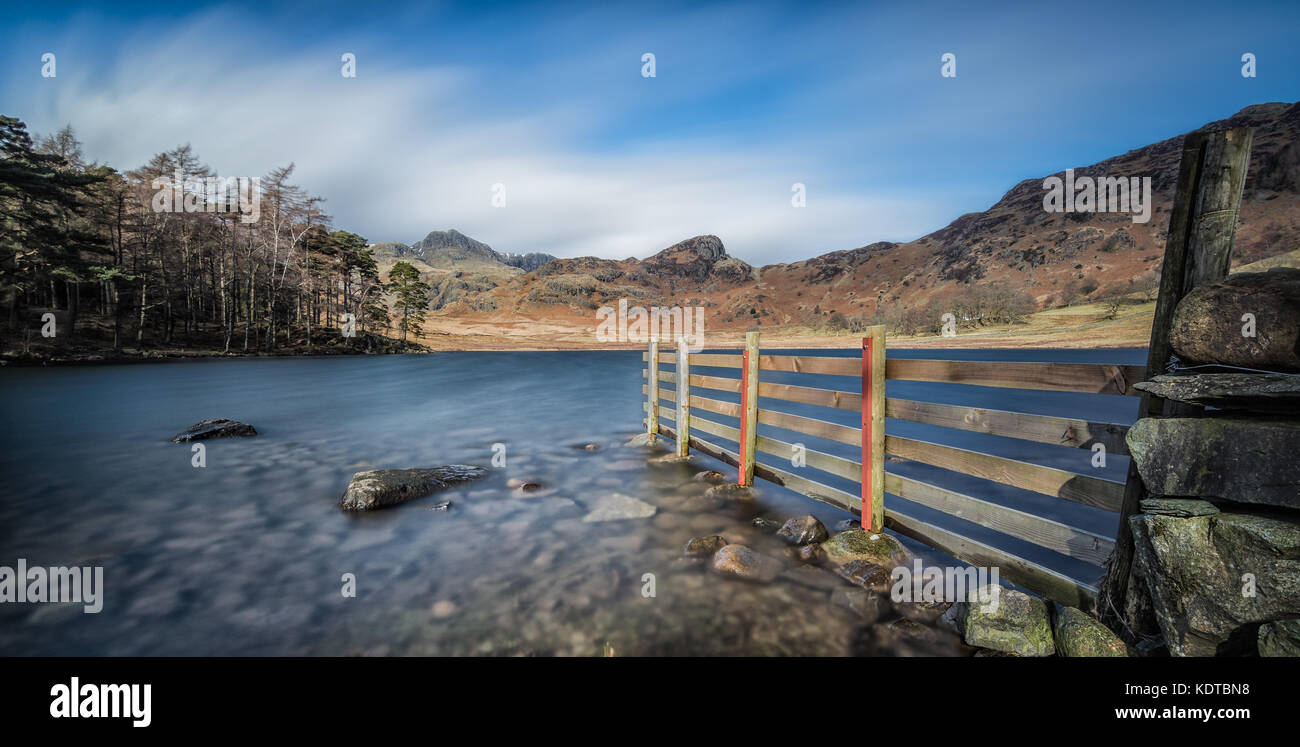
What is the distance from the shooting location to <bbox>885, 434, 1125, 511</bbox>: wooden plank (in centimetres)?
338

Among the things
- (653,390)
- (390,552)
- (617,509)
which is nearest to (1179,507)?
(617,509)

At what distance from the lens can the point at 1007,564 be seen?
4.13 meters

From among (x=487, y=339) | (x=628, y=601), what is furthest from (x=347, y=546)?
(x=487, y=339)

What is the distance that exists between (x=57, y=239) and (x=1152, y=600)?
181 feet

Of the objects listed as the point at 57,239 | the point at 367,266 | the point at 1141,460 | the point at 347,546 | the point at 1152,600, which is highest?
the point at 367,266

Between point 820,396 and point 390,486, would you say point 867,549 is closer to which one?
point 820,396

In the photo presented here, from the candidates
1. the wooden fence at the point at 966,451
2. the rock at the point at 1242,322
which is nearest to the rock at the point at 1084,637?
the wooden fence at the point at 966,451

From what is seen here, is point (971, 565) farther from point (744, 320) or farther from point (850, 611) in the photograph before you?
point (744, 320)

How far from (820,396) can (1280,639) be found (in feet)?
13.0

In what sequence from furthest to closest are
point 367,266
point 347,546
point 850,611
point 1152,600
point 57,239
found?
point 367,266 → point 57,239 → point 347,546 → point 850,611 → point 1152,600

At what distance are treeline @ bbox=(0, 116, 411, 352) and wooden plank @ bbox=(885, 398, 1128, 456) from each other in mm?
51869

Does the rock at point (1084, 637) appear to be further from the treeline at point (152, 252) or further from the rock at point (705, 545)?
the treeline at point (152, 252)

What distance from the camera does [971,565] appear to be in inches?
183

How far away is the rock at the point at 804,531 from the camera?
549 centimetres
